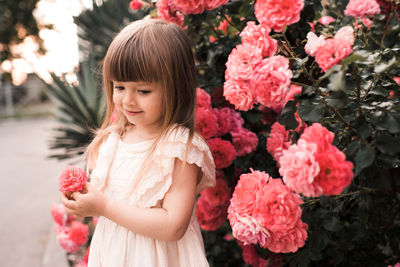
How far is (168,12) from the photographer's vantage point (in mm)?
1530

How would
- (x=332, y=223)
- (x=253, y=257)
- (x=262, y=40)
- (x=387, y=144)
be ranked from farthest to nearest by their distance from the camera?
(x=253, y=257) → (x=332, y=223) → (x=262, y=40) → (x=387, y=144)

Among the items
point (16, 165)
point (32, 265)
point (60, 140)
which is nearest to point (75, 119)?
point (60, 140)

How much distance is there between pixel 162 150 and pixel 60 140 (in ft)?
6.46

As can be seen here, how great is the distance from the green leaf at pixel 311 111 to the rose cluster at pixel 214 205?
691 mm

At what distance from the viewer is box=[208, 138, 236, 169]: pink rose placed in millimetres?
1441

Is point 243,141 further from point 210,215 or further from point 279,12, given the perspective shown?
point 279,12

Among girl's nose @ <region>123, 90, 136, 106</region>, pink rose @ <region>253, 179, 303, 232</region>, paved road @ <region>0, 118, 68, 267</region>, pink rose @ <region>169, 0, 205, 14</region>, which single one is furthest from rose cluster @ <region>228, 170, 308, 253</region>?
paved road @ <region>0, 118, 68, 267</region>

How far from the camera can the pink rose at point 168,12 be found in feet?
4.90

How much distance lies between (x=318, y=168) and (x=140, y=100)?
645 millimetres

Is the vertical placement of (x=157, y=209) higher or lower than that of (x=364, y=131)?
lower

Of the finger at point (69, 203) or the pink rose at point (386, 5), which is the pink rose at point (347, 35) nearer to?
the pink rose at point (386, 5)

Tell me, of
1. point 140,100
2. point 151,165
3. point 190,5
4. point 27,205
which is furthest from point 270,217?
point 27,205

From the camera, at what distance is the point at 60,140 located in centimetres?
295

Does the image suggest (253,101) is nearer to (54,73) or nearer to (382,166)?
(382,166)
